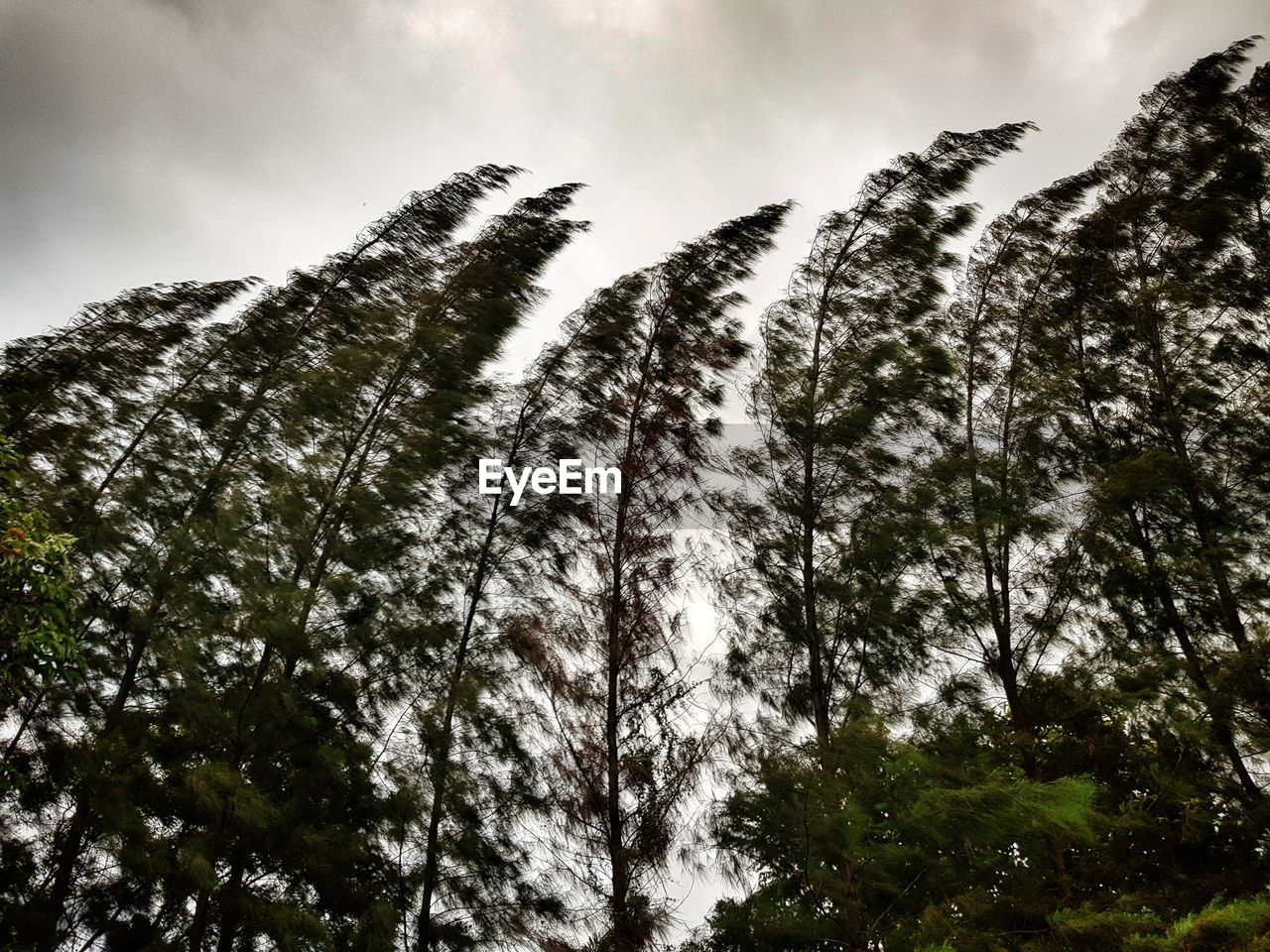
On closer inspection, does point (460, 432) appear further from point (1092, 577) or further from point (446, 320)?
point (1092, 577)

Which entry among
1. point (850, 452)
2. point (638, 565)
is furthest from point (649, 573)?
point (850, 452)

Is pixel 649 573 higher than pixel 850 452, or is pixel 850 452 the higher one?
pixel 850 452

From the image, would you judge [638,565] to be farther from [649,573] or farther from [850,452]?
[850,452]

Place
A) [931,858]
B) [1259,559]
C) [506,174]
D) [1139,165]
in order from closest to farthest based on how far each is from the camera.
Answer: [931,858]
[1259,559]
[506,174]
[1139,165]

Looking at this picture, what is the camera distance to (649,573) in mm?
6316

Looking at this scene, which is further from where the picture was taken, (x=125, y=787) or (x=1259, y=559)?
(x=1259, y=559)

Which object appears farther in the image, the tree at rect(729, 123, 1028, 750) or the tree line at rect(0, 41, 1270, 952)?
the tree at rect(729, 123, 1028, 750)

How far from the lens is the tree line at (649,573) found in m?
5.07

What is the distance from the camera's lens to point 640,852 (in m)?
5.23

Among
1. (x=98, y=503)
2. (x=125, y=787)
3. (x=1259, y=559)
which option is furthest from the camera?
(x=1259, y=559)

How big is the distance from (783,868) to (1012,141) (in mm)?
7040

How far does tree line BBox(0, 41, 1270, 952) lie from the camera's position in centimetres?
507

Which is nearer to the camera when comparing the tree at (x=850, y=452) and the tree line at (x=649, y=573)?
the tree line at (x=649, y=573)

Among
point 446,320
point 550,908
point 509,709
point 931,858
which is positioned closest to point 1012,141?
point 446,320
